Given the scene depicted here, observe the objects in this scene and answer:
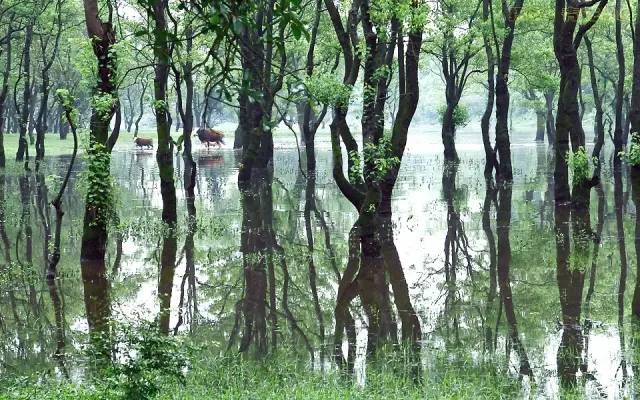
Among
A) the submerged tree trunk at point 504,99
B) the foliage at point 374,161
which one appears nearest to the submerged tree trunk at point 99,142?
the foliage at point 374,161

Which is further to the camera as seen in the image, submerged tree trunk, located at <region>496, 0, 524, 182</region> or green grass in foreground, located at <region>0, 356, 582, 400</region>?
submerged tree trunk, located at <region>496, 0, 524, 182</region>

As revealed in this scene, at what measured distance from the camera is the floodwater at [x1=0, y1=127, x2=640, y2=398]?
9586 mm

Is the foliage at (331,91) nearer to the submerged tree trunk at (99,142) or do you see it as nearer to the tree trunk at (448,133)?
the submerged tree trunk at (99,142)

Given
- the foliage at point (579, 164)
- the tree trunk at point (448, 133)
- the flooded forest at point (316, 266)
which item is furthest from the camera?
the tree trunk at point (448, 133)

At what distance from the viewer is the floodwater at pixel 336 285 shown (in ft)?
31.4

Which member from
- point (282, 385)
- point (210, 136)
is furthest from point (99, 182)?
point (210, 136)

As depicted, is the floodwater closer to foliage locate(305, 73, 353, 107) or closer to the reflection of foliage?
the reflection of foliage

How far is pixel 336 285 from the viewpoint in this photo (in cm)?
1377

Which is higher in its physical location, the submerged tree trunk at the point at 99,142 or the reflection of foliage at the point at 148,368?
the submerged tree trunk at the point at 99,142

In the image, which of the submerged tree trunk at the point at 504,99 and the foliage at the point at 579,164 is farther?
the submerged tree trunk at the point at 504,99

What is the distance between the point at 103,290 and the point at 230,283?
2.01 metres

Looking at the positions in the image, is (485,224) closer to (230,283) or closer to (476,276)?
(476,276)

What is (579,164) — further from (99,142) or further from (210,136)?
(210,136)

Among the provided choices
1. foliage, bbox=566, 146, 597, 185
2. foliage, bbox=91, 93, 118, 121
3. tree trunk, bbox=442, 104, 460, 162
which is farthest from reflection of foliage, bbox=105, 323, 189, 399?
tree trunk, bbox=442, 104, 460, 162
